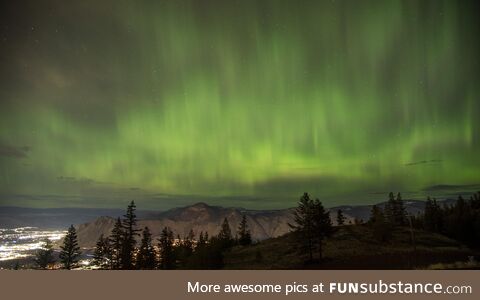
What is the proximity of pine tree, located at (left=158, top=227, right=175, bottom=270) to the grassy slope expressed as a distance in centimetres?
933

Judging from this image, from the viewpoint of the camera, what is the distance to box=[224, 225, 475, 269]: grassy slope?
86.2ft

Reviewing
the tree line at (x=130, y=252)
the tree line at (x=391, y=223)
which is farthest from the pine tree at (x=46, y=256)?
the tree line at (x=391, y=223)

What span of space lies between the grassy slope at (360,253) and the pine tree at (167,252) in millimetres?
9330

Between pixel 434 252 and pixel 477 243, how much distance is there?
27.3 feet

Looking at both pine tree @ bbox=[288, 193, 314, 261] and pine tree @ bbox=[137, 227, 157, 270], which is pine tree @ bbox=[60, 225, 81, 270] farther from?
pine tree @ bbox=[288, 193, 314, 261]

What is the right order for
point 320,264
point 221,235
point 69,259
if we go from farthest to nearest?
point 221,235 → point 69,259 → point 320,264

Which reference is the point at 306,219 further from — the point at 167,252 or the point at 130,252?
the point at 167,252

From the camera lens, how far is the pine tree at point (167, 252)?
1752 inches

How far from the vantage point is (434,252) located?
30.1 meters

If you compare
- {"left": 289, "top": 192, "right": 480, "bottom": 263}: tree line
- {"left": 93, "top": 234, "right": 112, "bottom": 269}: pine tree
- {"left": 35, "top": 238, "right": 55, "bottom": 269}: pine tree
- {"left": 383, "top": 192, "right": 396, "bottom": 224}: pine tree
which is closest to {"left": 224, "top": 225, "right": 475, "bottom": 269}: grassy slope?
{"left": 289, "top": 192, "right": 480, "bottom": 263}: tree line

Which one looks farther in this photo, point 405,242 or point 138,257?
point 138,257
